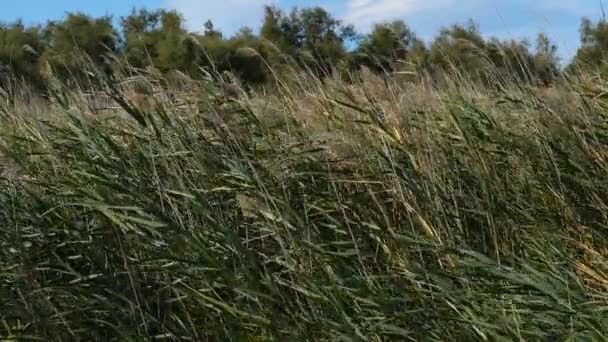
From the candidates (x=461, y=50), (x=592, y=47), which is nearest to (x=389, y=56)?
(x=461, y=50)

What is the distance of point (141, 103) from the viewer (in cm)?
462

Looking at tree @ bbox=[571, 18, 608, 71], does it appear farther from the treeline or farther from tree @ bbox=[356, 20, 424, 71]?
tree @ bbox=[356, 20, 424, 71]

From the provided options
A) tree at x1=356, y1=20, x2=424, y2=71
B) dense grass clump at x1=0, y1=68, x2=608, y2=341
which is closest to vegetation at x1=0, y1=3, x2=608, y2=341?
dense grass clump at x1=0, y1=68, x2=608, y2=341

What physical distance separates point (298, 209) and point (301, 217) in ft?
0.51

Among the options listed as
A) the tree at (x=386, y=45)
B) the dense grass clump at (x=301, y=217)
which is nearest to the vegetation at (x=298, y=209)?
the dense grass clump at (x=301, y=217)

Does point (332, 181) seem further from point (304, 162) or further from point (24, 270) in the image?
point (24, 270)

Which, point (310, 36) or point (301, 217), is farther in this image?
point (310, 36)

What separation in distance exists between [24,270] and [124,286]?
1.31 ft

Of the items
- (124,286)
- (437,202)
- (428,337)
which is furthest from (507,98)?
(124,286)

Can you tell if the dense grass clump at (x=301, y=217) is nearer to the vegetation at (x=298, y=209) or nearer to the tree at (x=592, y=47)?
the vegetation at (x=298, y=209)

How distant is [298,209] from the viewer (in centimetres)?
416

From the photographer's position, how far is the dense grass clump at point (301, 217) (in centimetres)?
356

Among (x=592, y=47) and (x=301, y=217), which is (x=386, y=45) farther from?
(x=301, y=217)

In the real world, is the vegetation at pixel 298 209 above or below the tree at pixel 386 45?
below
